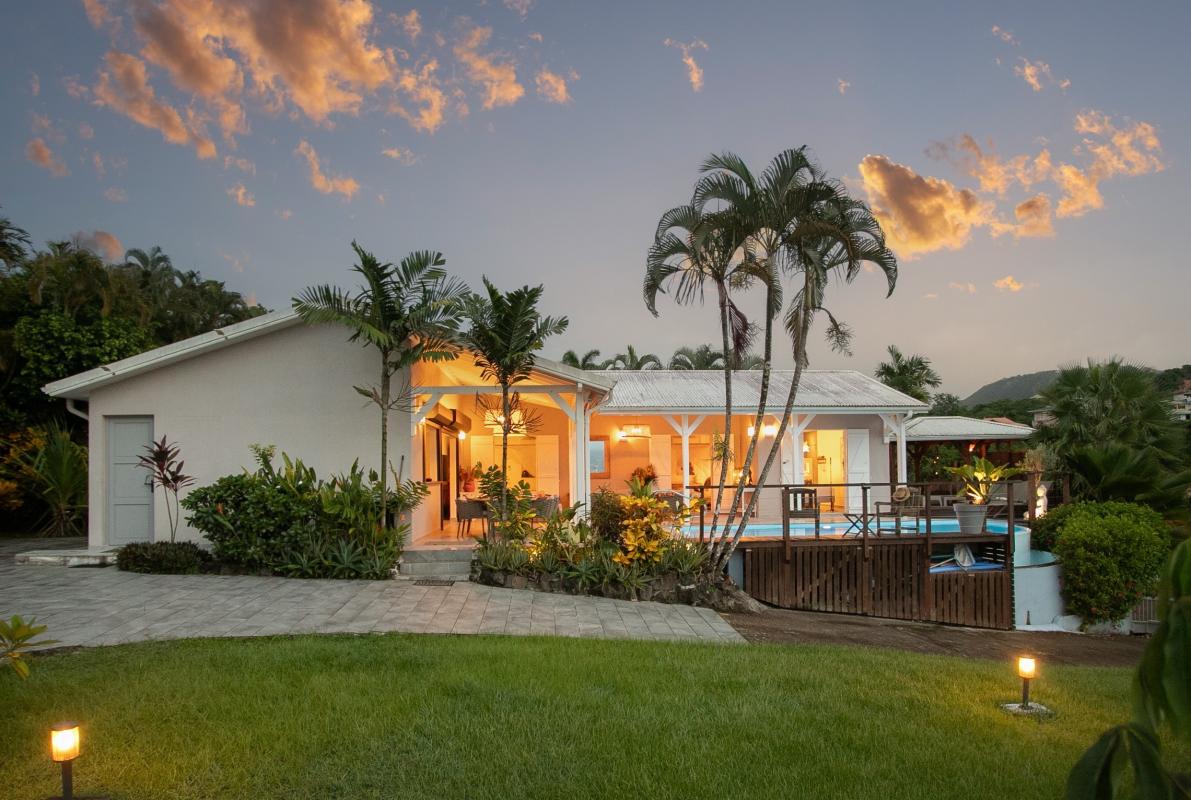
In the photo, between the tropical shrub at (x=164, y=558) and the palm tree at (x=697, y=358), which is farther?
the palm tree at (x=697, y=358)

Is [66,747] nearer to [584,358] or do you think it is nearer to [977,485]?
[977,485]

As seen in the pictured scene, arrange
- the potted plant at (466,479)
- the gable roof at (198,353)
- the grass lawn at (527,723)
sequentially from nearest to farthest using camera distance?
the grass lawn at (527,723)
the gable roof at (198,353)
the potted plant at (466,479)

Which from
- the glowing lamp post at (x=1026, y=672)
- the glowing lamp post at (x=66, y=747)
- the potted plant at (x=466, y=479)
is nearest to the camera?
the glowing lamp post at (x=66, y=747)

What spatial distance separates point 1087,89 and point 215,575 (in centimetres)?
1636

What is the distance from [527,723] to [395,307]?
26.4 ft

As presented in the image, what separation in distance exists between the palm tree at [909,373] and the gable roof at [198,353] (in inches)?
884

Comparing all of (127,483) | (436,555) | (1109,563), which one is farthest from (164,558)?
(1109,563)

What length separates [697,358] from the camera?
3841 centimetres

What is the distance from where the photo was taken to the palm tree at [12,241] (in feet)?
60.6

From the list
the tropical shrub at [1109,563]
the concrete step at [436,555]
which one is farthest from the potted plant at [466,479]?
the tropical shrub at [1109,563]

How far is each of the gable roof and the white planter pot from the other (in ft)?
24.4

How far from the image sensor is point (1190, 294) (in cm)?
1636

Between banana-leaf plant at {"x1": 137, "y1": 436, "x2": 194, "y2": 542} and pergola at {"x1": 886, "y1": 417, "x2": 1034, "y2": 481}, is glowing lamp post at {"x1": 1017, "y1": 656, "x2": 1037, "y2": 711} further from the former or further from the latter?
pergola at {"x1": 886, "y1": 417, "x2": 1034, "y2": 481}

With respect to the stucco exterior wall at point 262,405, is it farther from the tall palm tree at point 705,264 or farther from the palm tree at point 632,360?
the palm tree at point 632,360
